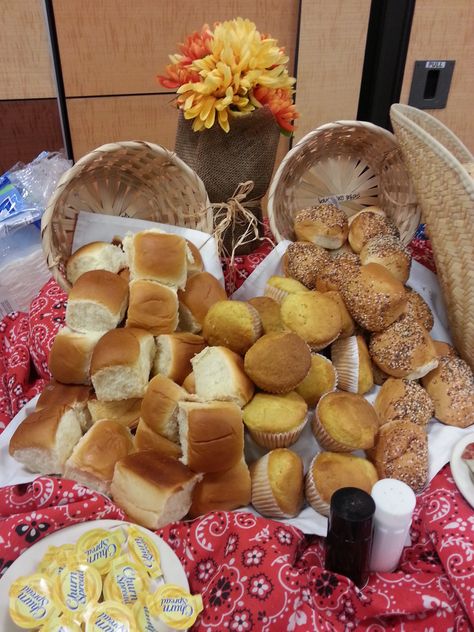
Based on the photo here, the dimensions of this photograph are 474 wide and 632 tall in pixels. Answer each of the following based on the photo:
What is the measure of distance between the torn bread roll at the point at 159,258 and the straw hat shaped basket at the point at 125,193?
0.21 meters

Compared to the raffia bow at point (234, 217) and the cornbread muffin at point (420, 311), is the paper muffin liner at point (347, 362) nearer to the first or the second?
the cornbread muffin at point (420, 311)

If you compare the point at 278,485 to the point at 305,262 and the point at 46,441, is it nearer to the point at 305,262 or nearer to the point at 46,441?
the point at 46,441

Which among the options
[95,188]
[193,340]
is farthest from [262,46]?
[193,340]

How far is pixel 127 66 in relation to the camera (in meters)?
2.18

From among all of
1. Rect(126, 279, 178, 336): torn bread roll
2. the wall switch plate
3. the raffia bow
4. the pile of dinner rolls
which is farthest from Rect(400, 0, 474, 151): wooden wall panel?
Rect(126, 279, 178, 336): torn bread roll

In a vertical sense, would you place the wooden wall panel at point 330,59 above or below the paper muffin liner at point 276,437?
above

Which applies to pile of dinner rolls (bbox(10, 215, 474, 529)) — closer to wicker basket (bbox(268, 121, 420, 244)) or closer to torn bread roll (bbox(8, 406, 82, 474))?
torn bread roll (bbox(8, 406, 82, 474))

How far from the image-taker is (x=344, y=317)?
1.08m

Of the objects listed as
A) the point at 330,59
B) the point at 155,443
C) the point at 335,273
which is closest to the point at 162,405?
the point at 155,443

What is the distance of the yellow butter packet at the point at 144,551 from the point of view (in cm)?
69

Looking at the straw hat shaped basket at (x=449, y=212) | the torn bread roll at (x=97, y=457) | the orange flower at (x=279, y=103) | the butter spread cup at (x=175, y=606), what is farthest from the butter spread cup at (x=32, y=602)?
the orange flower at (x=279, y=103)

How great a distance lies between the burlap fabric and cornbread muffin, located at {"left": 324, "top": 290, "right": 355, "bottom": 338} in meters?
0.28

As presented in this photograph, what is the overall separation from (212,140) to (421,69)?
1.70 metres

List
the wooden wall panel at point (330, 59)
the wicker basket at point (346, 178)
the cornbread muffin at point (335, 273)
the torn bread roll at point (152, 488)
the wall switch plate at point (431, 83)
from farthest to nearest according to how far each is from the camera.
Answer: the wall switch plate at point (431, 83)
the wooden wall panel at point (330, 59)
the wicker basket at point (346, 178)
the cornbread muffin at point (335, 273)
the torn bread roll at point (152, 488)
